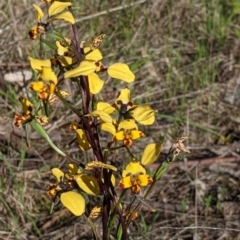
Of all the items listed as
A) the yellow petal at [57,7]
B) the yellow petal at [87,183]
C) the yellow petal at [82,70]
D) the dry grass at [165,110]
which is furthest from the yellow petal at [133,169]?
the dry grass at [165,110]

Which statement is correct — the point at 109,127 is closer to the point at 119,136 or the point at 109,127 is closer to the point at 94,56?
Result: the point at 119,136

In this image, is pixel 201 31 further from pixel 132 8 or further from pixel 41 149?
pixel 41 149

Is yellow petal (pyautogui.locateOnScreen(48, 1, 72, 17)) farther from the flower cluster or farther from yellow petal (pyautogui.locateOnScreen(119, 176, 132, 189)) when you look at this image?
yellow petal (pyautogui.locateOnScreen(119, 176, 132, 189))

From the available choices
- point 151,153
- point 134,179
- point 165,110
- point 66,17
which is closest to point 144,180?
point 134,179

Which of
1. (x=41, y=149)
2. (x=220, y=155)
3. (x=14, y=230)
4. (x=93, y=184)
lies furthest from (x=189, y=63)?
(x=93, y=184)

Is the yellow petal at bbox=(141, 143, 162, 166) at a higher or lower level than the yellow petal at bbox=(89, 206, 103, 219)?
higher

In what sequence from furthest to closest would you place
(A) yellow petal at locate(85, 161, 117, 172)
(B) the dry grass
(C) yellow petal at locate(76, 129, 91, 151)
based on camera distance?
1. (B) the dry grass
2. (C) yellow petal at locate(76, 129, 91, 151)
3. (A) yellow petal at locate(85, 161, 117, 172)

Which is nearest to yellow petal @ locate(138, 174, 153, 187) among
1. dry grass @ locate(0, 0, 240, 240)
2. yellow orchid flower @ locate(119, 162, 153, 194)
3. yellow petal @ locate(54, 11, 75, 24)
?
yellow orchid flower @ locate(119, 162, 153, 194)

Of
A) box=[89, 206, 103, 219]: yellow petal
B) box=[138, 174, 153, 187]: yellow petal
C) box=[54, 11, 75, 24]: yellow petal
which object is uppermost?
box=[54, 11, 75, 24]: yellow petal

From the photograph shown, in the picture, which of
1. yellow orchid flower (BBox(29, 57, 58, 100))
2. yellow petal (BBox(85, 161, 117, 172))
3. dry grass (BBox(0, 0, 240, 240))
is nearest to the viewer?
yellow orchid flower (BBox(29, 57, 58, 100))

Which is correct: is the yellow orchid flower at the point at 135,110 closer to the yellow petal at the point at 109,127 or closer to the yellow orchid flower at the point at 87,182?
the yellow petal at the point at 109,127
